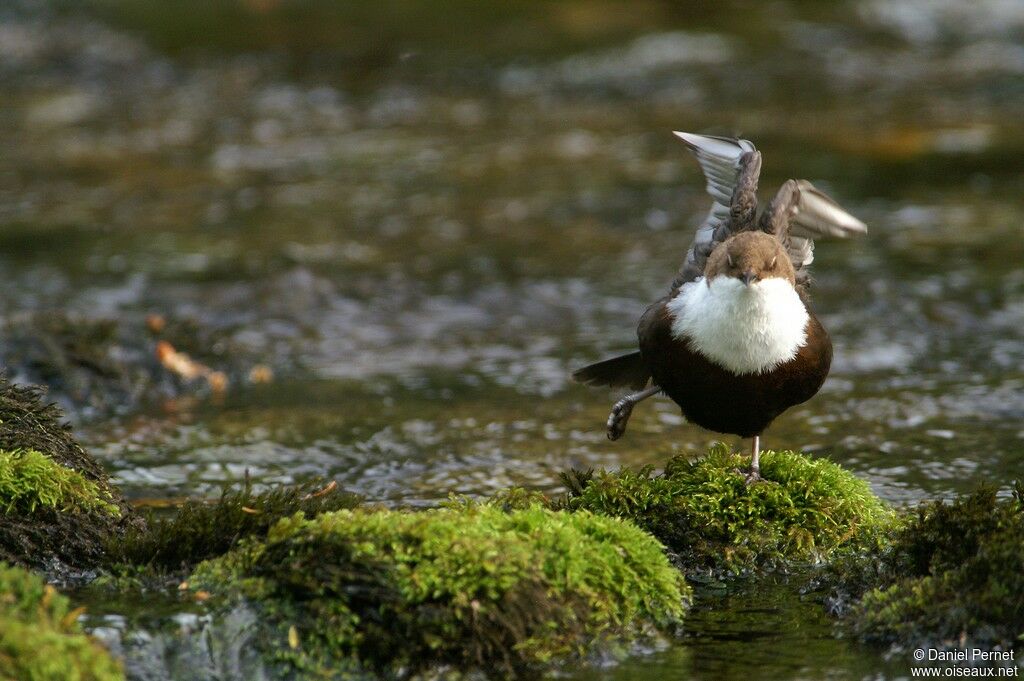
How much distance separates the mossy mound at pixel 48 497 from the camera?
3.79m

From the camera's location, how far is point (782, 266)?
15.1 feet

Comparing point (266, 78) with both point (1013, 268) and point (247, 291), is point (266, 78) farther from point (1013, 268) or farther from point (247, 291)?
point (1013, 268)

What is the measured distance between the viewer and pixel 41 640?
2959 mm

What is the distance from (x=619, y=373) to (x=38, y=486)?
8.14 feet

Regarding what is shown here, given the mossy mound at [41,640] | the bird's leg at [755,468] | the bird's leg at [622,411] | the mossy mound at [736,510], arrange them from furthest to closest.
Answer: the bird's leg at [622,411]
the bird's leg at [755,468]
the mossy mound at [736,510]
the mossy mound at [41,640]

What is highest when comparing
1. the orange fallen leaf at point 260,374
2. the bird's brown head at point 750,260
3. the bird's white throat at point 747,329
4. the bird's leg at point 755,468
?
the bird's brown head at point 750,260

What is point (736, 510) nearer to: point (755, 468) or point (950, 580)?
point (755, 468)

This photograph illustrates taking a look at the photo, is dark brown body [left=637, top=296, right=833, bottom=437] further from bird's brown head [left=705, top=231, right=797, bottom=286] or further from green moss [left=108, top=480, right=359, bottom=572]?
green moss [left=108, top=480, right=359, bottom=572]

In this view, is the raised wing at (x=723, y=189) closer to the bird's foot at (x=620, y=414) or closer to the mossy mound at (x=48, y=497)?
the bird's foot at (x=620, y=414)

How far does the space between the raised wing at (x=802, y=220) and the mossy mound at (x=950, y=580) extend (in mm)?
1422

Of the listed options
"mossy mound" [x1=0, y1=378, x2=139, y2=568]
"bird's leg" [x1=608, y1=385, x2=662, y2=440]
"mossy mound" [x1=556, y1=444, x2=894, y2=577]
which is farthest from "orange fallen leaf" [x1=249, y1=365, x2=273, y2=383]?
"mossy mound" [x1=556, y1=444, x2=894, y2=577]

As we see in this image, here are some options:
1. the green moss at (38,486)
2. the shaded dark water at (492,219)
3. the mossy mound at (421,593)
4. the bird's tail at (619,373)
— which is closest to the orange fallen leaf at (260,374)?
the shaded dark water at (492,219)

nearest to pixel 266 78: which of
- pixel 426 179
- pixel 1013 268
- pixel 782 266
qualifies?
pixel 426 179

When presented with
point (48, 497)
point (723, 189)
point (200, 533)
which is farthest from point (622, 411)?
point (48, 497)
